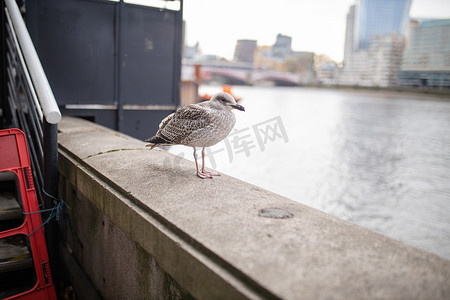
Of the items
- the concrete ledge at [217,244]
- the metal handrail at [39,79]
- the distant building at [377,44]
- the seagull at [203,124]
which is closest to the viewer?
the concrete ledge at [217,244]

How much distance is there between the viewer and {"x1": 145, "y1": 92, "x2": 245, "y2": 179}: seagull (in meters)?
2.69

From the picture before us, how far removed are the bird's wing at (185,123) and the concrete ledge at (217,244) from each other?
26 cm

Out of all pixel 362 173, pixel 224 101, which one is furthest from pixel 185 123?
pixel 362 173

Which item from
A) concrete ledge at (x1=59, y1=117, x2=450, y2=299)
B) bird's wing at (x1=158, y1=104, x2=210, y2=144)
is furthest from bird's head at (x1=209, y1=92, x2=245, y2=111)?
concrete ledge at (x1=59, y1=117, x2=450, y2=299)

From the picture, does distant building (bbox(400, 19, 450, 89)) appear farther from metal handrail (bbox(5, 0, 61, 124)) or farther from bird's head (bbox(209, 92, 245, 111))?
metal handrail (bbox(5, 0, 61, 124))

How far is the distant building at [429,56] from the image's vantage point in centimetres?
6053

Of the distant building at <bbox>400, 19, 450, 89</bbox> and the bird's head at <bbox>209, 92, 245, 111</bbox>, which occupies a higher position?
the distant building at <bbox>400, 19, 450, 89</bbox>

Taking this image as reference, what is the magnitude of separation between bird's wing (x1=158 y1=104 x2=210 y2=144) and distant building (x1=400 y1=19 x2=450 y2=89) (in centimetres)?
6576

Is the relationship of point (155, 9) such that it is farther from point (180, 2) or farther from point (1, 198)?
point (1, 198)

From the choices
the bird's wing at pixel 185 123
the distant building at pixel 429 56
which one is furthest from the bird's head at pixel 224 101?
the distant building at pixel 429 56

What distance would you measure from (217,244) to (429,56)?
241ft

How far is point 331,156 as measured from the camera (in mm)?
14406

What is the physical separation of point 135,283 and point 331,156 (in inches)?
519

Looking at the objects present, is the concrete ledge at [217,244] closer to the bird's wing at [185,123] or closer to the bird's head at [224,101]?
the bird's wing at [185,123]
